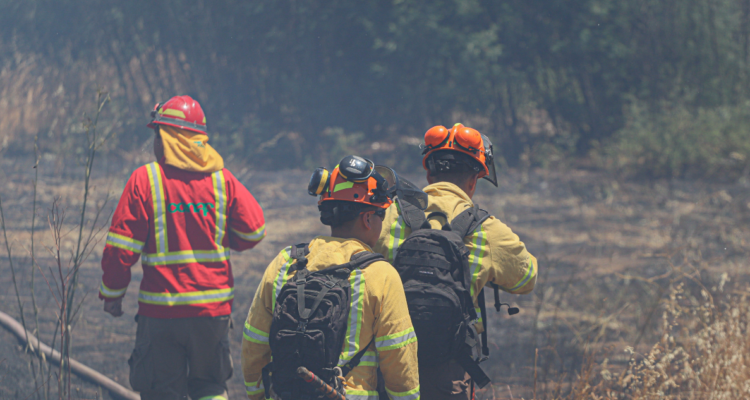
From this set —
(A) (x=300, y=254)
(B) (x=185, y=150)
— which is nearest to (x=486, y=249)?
(A) (x=300, y=254)

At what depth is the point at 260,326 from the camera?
2.41m

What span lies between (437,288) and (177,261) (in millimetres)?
1586

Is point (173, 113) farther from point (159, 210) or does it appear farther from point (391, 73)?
point (391, 73)

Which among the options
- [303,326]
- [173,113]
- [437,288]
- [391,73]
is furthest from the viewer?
[391,73]

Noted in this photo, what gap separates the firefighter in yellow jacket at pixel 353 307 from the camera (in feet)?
7.45

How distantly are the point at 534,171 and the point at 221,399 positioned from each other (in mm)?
11521

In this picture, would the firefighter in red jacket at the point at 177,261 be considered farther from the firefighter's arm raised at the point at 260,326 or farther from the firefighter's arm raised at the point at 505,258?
the firefighter's arm raised at the point at 505,258

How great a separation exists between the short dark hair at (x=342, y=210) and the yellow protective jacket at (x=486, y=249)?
401mm

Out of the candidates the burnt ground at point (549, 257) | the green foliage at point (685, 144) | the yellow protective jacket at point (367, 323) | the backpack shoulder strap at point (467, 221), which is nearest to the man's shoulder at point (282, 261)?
the yellow protective jacket at point (367, 323)

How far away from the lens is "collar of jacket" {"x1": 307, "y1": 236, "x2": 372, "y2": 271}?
2.32 metres

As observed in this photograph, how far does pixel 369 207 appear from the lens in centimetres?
240

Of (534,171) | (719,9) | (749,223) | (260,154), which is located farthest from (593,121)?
(260,154)

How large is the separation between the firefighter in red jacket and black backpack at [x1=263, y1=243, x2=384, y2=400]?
1.37 m

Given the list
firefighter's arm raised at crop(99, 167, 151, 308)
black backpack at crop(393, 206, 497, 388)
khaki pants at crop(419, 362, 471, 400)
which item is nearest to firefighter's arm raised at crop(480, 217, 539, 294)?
black backpack at crop(393, 206, 497, 388)
